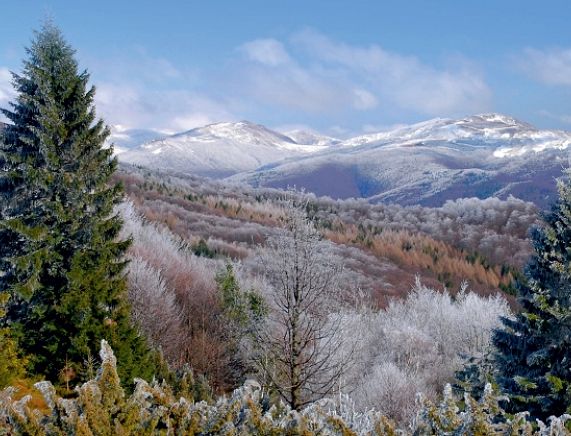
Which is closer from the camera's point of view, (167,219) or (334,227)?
(167,219)

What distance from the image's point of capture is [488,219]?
6950 cm


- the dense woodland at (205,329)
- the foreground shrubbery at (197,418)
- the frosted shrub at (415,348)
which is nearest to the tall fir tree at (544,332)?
the dense woodland at (205,329)

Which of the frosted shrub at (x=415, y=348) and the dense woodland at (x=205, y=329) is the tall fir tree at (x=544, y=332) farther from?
the frosted shrub at (x=415, y=348)

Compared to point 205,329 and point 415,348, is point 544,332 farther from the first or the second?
point 205,329

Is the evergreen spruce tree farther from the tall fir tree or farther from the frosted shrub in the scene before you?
the tall fir tree

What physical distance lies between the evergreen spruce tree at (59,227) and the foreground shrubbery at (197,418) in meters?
10.6

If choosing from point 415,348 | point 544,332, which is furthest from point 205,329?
point 544,332

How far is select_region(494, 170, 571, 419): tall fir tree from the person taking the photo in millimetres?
9844

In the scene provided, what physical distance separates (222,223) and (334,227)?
58.8 ft

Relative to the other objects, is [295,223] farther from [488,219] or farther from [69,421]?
[488,219]

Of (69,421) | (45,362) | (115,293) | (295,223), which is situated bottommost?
(45,362)

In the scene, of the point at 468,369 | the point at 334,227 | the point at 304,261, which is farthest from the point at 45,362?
the point at 334,227

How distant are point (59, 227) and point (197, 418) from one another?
1240 cm

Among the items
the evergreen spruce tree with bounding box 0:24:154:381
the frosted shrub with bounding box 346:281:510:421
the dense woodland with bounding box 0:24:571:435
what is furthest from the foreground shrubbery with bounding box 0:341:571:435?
the frosted shrub with bounding box 346:281:510:421
